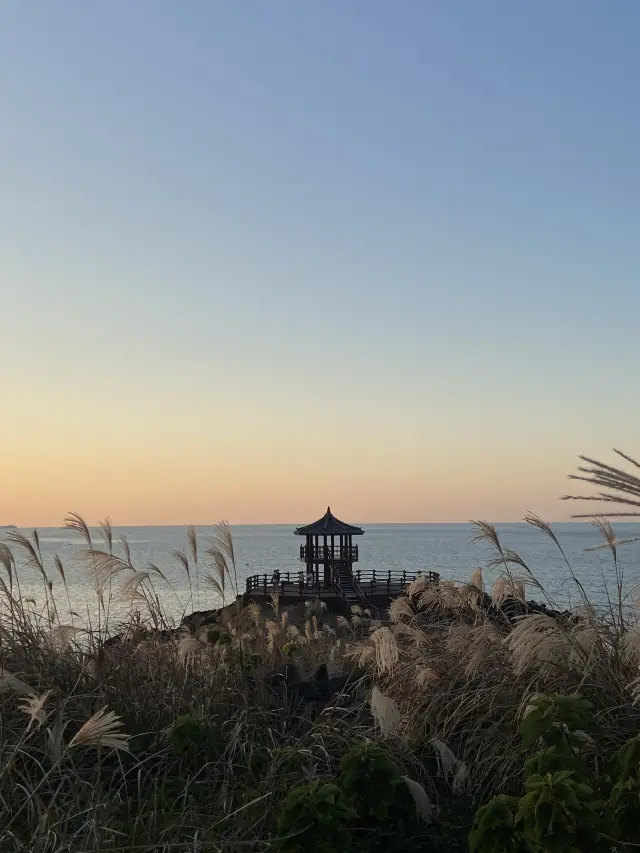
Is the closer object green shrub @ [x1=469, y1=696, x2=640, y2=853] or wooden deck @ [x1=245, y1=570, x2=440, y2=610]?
green shrub @ [x1=469, y1=696, x2=640, y2=853]

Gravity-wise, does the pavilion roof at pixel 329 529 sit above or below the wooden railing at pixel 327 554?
above

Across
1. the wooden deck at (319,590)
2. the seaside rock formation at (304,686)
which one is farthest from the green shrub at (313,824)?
the wooden deck at (319,590)

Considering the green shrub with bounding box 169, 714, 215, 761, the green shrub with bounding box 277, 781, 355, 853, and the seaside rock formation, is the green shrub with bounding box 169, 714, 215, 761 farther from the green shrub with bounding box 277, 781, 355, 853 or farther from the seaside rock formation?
the green shrub with bounding box 277, 781, 355, 853

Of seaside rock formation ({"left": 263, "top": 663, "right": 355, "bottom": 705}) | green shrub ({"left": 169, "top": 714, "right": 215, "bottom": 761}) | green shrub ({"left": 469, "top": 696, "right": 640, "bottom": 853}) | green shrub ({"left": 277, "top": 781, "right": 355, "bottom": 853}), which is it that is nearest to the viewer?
green shrub ({"left": 469, "top": 696, "right": 640, "bottom": 853})

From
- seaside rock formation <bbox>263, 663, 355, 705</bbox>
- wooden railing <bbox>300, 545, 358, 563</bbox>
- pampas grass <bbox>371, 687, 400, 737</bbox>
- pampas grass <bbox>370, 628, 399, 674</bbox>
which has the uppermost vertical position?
pampas grass <bbox>370, 628, 399, 674</bbox>

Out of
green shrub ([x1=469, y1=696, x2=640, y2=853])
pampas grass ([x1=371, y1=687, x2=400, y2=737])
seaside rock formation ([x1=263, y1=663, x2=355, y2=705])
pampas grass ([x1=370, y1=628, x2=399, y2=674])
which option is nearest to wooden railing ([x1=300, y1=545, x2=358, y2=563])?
seaside rock formation ([x1=263, y1=663, x2=355, y2=705])

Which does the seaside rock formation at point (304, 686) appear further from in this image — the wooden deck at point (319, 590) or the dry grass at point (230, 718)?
the wooden deck at point (319, 590)

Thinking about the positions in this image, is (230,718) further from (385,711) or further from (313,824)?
(313,824)

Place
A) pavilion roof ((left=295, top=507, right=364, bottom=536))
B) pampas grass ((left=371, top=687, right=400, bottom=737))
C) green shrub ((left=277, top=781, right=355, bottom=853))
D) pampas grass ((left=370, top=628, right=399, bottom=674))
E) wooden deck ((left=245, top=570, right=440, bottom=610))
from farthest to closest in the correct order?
pavilion roof ((left=295, top=507, right=364, bottom=536)) → wooden deck ((left=245, top=570, right=440, bottom=610)) → pampas grass ((left=370, top=628, right=399, bottom=674)) → pampas grass ((left=371, top=687, right=400, bottom=737)) → green shrub ((left=277, top=781, right=355, bottom=853))

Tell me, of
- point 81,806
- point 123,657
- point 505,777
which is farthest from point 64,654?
point 505,777

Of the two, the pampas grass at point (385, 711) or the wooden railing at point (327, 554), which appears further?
the wooden railing at point (327, 554)

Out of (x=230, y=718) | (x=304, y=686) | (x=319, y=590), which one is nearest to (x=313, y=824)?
(x=230, y=718)

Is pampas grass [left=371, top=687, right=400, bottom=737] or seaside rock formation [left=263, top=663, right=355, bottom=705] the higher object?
pampas grass [left=371, top=687, right=400, bottom=737]

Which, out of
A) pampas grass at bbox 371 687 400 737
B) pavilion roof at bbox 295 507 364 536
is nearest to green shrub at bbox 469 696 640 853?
pampas grass at bbox 371 687 400 737
